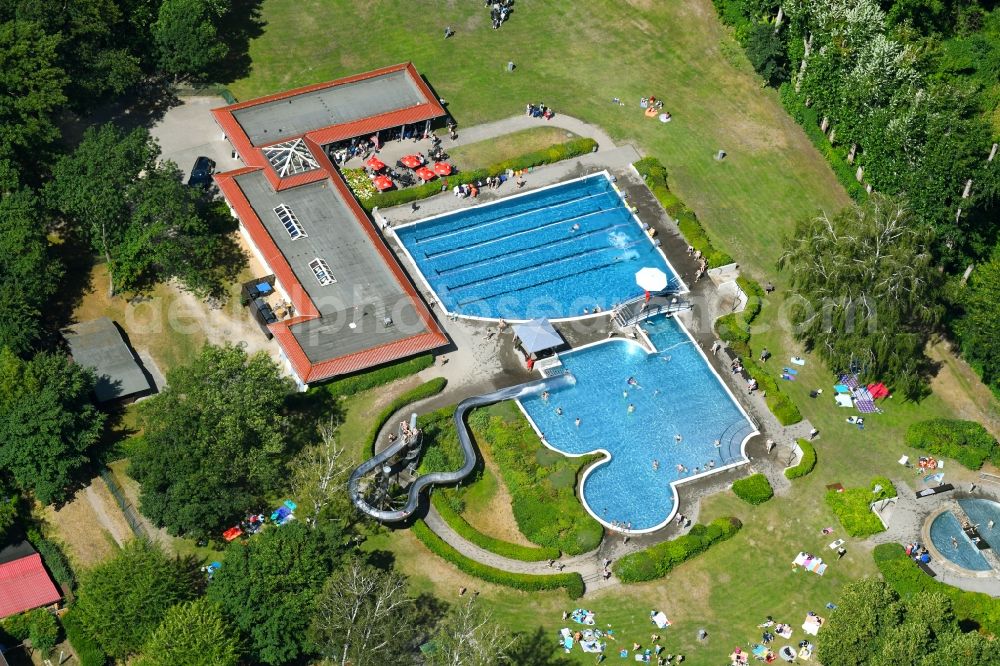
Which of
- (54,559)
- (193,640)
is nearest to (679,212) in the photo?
(193,640)

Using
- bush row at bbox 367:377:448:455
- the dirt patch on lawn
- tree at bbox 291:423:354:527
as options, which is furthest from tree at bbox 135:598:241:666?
bush row at bbox 367:377:448:455

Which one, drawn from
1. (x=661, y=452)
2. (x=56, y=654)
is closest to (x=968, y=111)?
(x=661, y=452)

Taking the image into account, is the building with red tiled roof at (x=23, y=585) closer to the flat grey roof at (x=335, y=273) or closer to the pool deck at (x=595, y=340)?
the flat grey roof at (x=335, y=273)

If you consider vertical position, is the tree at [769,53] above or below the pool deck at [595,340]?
above

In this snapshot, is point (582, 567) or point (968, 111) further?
point (968, 111)

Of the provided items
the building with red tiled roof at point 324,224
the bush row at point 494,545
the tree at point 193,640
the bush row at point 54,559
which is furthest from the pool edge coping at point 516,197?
the bush row at point 54,559

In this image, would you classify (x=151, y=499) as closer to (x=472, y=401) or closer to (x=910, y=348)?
(x=472, y=401)
